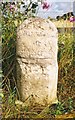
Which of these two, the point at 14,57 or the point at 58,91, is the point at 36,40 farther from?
the point at 58,91

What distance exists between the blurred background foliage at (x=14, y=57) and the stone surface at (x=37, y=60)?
0.66ft

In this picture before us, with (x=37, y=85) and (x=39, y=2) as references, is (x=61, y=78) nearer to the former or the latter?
(x=37, y=85)

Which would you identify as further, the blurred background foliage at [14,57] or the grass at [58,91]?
the blurred background foliage at [14,57]

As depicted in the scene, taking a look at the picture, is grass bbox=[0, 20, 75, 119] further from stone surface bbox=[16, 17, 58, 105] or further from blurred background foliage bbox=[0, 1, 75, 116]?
stone surface bbox=[16, 17, 58, 105]

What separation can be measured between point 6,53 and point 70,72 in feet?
3.02

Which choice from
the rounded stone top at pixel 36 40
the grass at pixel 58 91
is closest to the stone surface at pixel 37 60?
the rounded stone top at pixel 36 40

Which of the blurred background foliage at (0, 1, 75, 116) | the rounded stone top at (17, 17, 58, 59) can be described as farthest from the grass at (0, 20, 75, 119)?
the rounded stone top at (17, 17, 58, 59)

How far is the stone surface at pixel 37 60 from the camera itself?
13.5 feet

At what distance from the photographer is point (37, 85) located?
419cm

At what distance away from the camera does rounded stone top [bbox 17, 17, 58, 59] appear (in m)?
4.09

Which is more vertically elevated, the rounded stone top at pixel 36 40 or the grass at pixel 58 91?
the rounded stone top at pixel 36 40

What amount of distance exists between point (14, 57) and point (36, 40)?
0.71 meters

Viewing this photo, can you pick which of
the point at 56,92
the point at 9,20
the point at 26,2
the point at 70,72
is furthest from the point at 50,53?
the point at 26,2

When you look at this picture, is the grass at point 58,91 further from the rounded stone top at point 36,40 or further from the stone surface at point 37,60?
the rounded stone top at point 36,40
